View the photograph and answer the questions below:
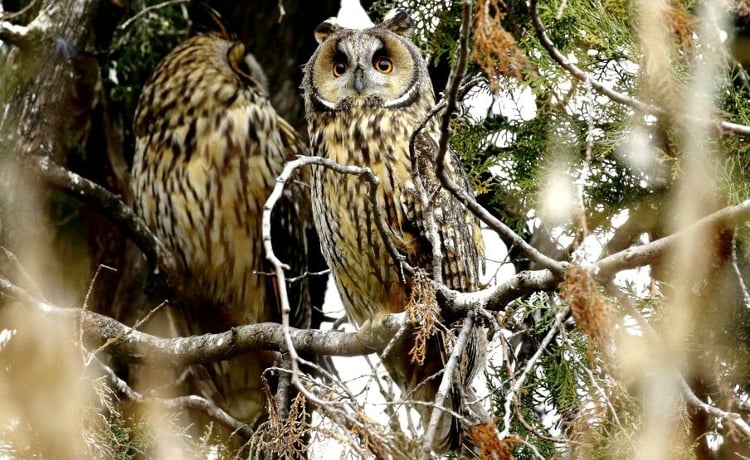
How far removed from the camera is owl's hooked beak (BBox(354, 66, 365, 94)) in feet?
11.9

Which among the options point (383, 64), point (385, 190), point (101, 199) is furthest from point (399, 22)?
point (101, 199)

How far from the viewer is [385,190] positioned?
3398 millimetres

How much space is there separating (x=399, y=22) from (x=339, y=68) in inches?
12.5

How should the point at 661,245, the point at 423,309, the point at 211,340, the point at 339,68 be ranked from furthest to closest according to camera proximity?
the point at 339,68 < the point at 211,340 < the point at 423,309 < the point at 661,245

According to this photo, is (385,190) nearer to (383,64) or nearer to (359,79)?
(359,79)

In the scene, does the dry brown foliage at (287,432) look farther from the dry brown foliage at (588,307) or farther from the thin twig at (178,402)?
the thin twig at (178,402)

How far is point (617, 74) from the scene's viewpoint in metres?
3.57

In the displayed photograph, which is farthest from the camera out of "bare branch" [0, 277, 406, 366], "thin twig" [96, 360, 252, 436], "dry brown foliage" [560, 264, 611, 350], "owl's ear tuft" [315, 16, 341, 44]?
"owl's ear tuft" [315, 16, 341, 44]

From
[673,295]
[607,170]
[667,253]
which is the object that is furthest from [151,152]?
[667,253]

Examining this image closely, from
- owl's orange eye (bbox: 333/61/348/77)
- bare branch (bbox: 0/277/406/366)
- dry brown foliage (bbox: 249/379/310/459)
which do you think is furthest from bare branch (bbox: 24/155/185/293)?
dry brown foliage (bbox: 249/379/310/459)

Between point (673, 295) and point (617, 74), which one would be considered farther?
point (617, 74)

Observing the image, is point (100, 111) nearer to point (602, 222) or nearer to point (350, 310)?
point (350, 310)

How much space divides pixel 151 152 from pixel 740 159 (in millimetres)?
2430

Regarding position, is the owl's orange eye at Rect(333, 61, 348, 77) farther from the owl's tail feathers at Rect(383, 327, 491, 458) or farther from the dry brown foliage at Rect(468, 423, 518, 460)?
the dry brown foliage at Rect(468, 423, 518, 460)
